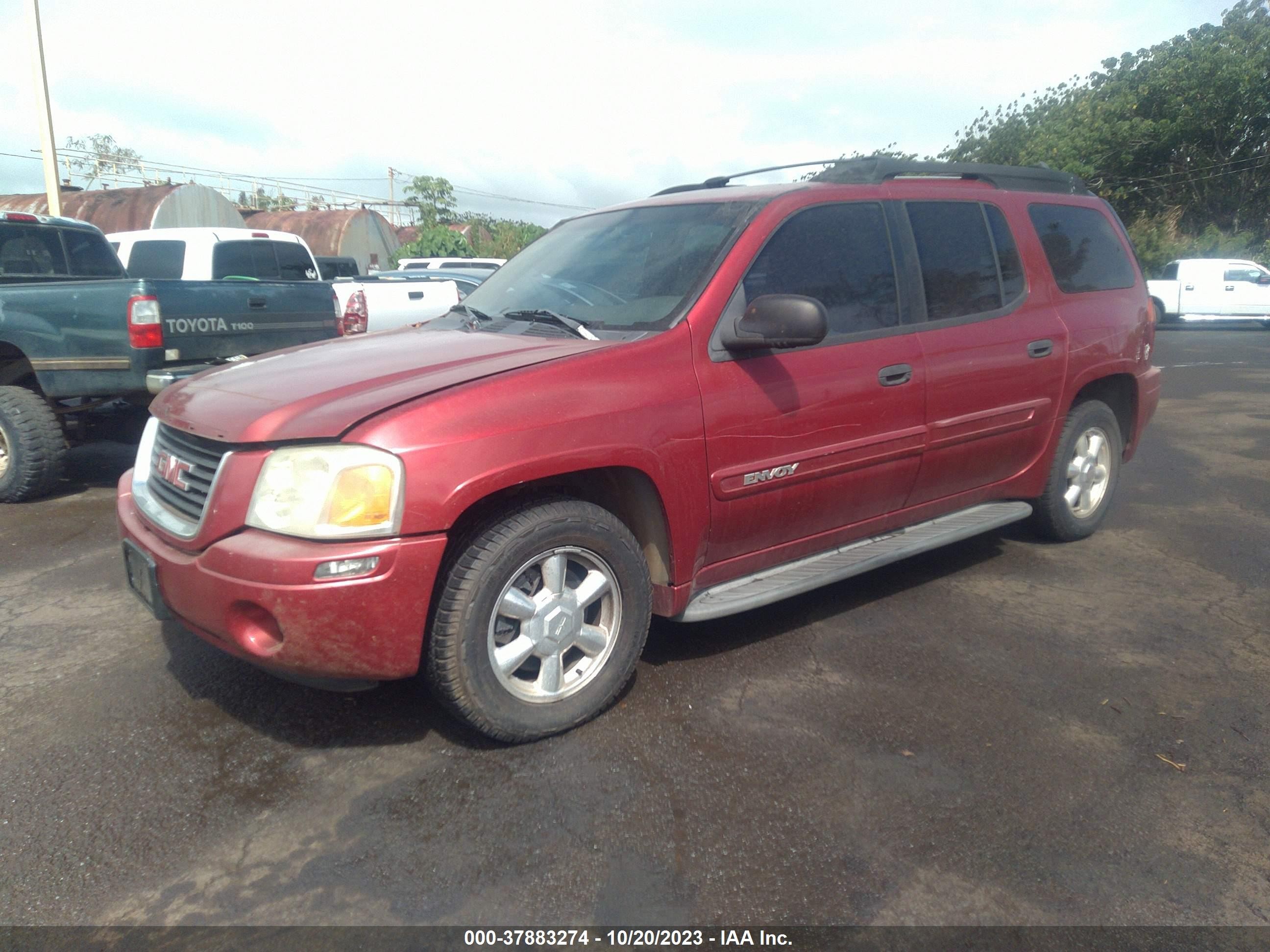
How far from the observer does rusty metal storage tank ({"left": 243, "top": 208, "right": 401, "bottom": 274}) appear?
3127 cm

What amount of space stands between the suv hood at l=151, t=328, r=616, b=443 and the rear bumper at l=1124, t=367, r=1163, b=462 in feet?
11.3

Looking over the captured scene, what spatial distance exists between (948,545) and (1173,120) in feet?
127

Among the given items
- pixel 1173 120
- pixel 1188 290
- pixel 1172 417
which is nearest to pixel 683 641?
pixel 1172 417

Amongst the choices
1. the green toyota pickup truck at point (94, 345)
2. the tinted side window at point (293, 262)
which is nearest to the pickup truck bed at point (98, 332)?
the green toyota pickup truck at point (94, 345)

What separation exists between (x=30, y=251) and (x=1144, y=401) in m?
7.64

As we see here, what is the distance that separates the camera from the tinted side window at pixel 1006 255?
4.50 metres

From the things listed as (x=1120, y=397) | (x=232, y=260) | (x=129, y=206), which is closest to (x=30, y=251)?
(x=232, y=260)

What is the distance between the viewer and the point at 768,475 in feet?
11.6

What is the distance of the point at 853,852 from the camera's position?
2594 millimetres

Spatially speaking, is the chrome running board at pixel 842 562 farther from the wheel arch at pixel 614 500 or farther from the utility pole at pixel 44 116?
the utility pole at pixel 44 116

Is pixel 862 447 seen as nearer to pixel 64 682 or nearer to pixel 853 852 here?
pixel 853 852

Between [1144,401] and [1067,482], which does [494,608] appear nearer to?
[1067,482]

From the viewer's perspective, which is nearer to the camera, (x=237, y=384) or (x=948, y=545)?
(x=237, y=384)

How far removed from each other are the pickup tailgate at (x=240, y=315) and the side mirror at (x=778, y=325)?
328 centimetres
